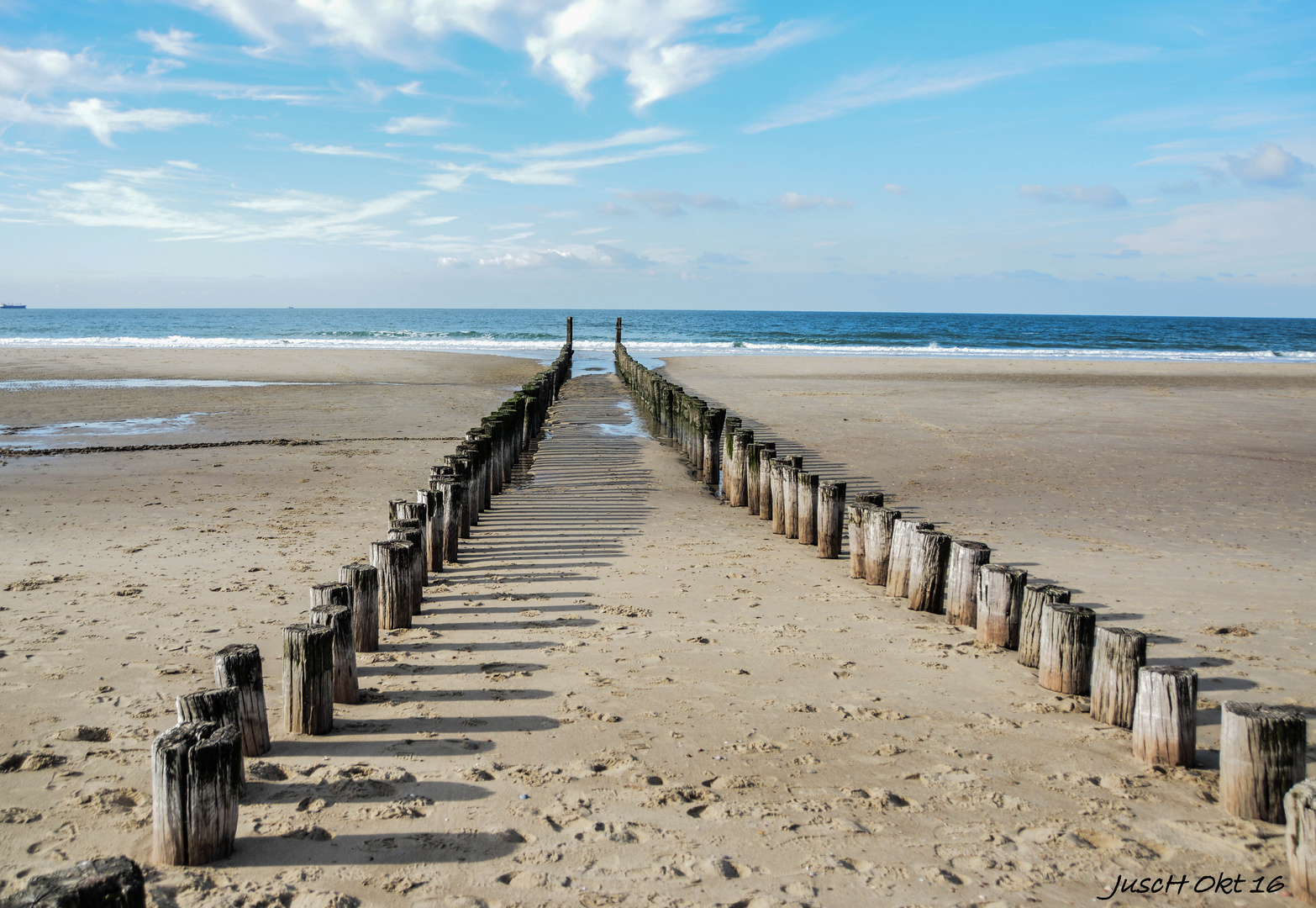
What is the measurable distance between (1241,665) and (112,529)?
8708mm

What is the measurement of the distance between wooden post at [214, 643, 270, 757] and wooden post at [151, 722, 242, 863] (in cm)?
61

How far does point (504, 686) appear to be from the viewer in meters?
4.30

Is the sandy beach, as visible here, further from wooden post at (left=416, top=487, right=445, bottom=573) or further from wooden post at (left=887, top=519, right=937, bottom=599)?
wooden post at (left=416, top=487, right=445, bottom=573)

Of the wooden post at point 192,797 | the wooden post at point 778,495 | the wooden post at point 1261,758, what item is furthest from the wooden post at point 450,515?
the wooden post at point 1261,758

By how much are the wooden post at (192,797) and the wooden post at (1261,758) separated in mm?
3725

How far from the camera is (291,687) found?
3.69 meters

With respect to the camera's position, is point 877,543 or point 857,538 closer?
Answer: point 877,543

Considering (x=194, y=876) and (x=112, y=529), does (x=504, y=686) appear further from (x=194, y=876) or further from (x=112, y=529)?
(x=112, y=529)

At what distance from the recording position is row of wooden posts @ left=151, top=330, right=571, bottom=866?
8.98ft

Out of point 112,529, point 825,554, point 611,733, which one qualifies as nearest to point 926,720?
point 611,733

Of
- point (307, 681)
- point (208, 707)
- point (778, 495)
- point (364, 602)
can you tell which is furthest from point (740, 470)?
point (208, 707)

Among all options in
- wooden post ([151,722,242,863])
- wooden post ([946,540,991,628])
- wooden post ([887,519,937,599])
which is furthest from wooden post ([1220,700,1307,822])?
wooden post ([151,722,242,863])

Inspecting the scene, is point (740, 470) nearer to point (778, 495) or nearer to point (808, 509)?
point (778, 495)

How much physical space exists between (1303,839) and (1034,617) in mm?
1937
